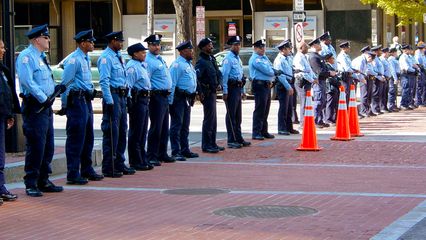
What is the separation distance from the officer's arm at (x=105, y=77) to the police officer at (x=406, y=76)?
667 inches

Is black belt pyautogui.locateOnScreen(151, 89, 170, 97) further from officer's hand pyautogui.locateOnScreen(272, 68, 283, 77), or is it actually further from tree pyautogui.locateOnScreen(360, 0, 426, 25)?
tree pyautogui.locateOnScreen(360, 0, 426, 25)

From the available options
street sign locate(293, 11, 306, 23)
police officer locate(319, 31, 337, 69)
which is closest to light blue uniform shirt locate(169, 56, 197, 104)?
police officer locate(319, 31, 337, 69)

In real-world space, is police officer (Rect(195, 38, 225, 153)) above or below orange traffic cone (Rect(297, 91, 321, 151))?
above

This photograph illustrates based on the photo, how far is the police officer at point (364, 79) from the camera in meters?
25.3

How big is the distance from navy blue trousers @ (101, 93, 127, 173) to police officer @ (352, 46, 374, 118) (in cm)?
1238

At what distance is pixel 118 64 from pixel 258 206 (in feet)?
12.3

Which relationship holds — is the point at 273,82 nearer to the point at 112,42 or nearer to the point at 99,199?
the point at 112,42

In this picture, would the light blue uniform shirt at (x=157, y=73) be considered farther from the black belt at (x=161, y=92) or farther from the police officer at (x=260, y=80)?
the police officer at (x=260, y=80)

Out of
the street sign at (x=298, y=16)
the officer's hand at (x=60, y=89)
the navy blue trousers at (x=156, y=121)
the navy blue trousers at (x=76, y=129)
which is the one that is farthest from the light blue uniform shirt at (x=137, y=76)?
the street sign at (x=298, y=16)

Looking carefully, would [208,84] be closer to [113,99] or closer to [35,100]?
[113,99]

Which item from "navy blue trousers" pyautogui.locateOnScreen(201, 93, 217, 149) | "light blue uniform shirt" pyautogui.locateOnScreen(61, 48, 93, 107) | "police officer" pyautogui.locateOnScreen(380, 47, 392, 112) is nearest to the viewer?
"light blue uniform shirt" pyautogui.locateOnScreen(61, 48, 93, 107)

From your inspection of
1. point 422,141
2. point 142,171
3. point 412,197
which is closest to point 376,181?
point 412,197

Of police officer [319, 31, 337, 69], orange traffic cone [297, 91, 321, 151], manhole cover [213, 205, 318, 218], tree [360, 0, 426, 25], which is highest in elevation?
tree [360, 0, 426, 25]

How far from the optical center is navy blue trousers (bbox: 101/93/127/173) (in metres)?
13.5
